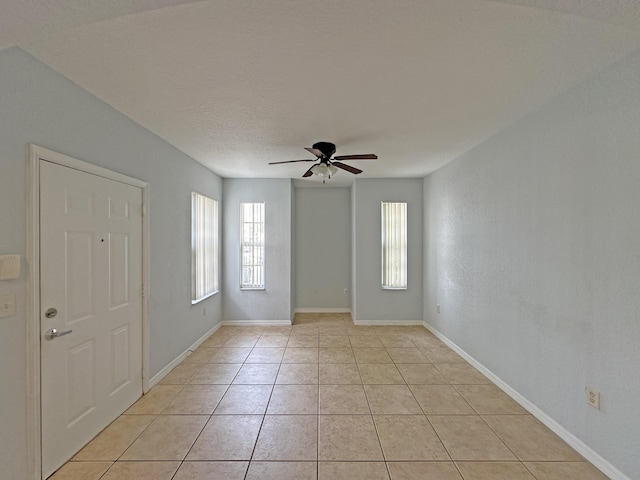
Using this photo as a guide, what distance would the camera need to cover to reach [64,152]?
6.33 ft

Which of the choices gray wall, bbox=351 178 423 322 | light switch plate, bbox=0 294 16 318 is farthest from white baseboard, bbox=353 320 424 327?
light switch plate, bbox=0 294 16 318

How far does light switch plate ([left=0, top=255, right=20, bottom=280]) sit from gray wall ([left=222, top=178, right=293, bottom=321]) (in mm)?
3424

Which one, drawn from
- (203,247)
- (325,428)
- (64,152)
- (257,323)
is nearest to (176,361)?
(203,247)

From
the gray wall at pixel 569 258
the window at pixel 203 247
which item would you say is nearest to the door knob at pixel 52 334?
the window at pixel 203 247

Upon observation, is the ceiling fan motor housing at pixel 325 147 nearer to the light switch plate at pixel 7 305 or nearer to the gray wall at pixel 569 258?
the gray wall at pixel 569 258

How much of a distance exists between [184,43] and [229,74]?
0.34 meters

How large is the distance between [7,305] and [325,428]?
224 centimetres

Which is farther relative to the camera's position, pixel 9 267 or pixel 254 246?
pixel 254 246

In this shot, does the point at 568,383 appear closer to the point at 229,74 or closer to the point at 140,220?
the point at 229,74

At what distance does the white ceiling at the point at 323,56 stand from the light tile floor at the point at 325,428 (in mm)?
2635

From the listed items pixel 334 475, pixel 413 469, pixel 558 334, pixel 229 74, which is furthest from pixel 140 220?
pixel 558 334

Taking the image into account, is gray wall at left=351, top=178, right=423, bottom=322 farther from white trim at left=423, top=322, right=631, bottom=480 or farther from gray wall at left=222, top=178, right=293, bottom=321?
white trim at left=423, top=322, right=631, bottom=480

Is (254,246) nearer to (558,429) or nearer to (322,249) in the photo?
(322,249)

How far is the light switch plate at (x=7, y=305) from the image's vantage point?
1543mm
